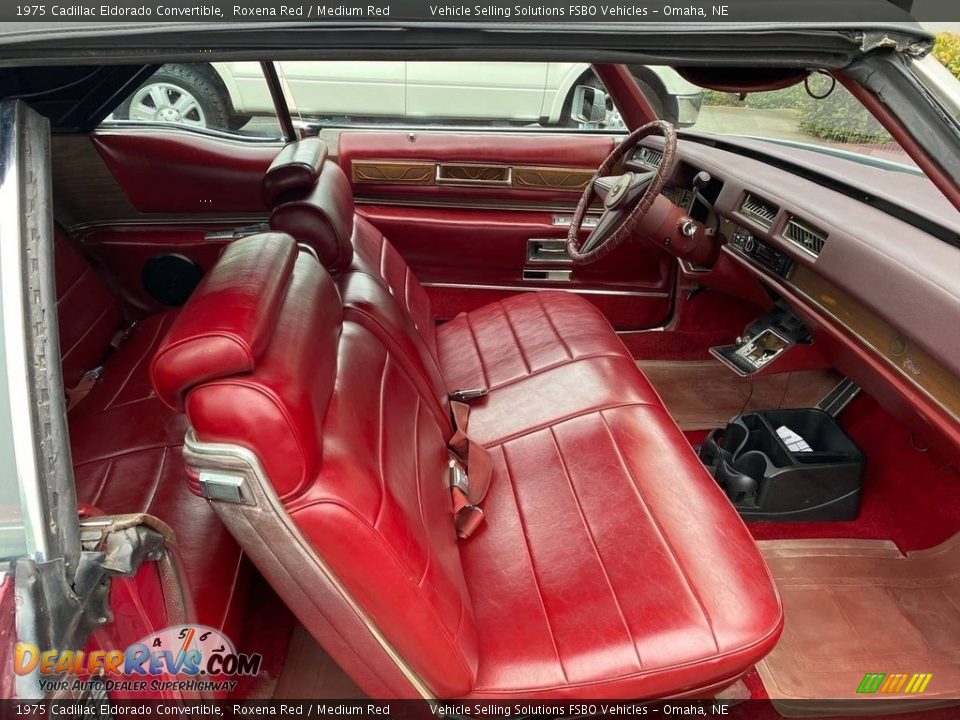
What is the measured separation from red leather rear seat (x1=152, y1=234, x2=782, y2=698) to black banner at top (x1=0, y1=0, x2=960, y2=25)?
350 mm

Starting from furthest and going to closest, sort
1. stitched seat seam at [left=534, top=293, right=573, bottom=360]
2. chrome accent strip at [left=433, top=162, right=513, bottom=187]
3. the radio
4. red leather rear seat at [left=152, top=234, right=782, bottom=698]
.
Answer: chrome accent strip at [left=433, top=162, right=513, bottom=187] → the radio → stitched seat seam at [left=534, top=293, right=573, bottom=360] → red leather rear seat at [left=152, top=234, right=782, bottom=698]

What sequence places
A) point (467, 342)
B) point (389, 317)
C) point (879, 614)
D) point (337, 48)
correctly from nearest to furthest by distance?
point (337, 48), point (389, 317), point (879, 614), point (467, 342)

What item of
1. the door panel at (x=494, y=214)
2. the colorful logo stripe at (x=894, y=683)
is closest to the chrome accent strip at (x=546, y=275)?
the door panel at (x=494, y=214)

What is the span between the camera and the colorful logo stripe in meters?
1.51

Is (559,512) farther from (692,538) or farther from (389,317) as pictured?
(389,317)

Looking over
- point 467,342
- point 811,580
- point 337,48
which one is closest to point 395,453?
point 337,48

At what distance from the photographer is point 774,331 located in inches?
84.3

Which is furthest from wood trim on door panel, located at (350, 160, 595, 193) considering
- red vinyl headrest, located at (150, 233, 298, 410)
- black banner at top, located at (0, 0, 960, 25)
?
black banner at top, located at (0, 0, 960, 25)

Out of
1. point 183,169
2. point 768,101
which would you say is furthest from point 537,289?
point 183,169

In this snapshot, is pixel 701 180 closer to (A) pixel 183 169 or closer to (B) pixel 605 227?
(B) pixel 605 227

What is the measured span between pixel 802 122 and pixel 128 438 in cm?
226

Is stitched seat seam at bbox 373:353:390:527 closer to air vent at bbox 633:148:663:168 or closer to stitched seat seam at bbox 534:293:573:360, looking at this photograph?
stitched seat seam at bbox 534:293:573:360

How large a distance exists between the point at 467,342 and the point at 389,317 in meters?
0.49

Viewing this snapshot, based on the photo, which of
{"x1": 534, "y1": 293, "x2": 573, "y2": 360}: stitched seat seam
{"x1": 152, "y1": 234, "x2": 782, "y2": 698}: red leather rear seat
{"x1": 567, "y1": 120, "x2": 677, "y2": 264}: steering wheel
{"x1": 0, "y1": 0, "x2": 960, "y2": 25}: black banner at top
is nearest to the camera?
{"x1": 0, "y1": 0, "x2": 960, "y2": 25}: black banner at top
